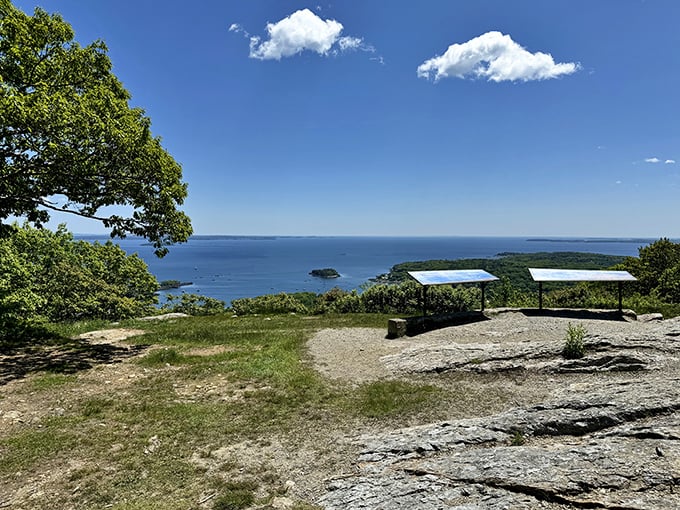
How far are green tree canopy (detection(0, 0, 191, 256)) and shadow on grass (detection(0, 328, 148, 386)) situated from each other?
16.0ft

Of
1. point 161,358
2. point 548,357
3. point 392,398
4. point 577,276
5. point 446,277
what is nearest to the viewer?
point 392,398

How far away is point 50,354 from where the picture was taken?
48.1 feet

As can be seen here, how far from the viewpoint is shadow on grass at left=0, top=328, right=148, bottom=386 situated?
1279cm

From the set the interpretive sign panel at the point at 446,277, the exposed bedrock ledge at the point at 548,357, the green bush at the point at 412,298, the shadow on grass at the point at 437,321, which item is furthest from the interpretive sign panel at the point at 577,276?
the green bush at the point at 412,298

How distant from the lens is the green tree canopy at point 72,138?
11.5 m

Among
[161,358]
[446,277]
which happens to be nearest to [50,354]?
[161,358]

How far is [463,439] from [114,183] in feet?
48.6

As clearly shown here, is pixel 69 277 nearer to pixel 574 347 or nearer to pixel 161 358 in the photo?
pixel 161 358

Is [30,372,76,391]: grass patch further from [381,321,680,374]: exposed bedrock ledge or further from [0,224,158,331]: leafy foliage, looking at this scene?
[0,224,158,331]: leafy foliage

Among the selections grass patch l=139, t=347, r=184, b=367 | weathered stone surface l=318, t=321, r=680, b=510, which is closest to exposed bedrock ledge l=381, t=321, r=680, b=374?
weathered stone surface l=318, t=321, r=680, b=510

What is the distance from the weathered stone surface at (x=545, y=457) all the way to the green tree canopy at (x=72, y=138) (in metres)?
12.4

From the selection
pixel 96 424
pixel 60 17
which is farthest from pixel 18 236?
pixel 96 424

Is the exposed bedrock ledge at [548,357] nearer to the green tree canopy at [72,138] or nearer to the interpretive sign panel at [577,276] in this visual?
the interpretive sign panel at [577,276]

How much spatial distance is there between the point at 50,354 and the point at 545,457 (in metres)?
16.9
